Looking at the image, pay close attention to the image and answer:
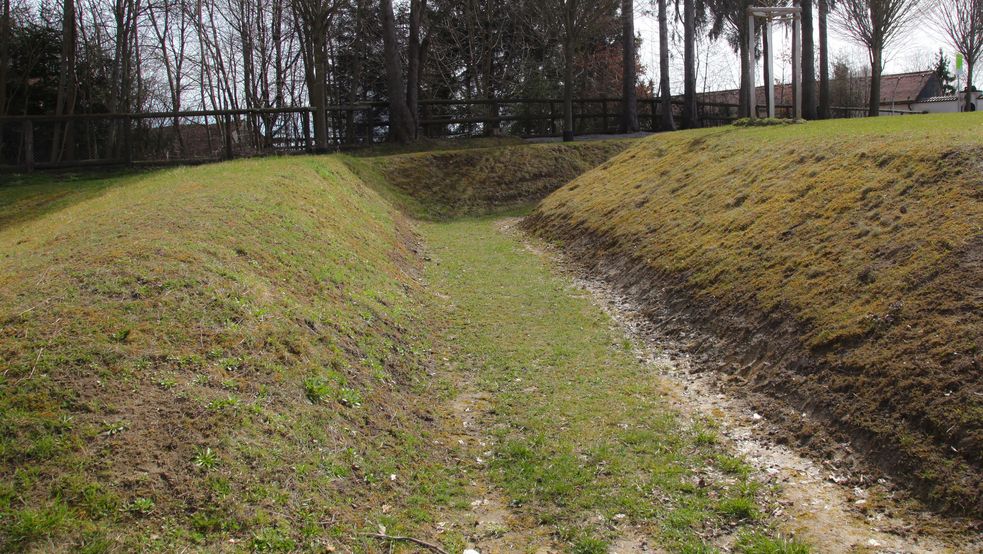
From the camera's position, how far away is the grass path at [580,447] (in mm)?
5016

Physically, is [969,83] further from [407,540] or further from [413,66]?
[407,540]

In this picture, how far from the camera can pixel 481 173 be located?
78.0ft

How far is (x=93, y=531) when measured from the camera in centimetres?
397

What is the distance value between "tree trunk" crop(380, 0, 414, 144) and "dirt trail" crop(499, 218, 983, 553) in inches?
779

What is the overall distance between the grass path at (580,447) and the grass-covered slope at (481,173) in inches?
457

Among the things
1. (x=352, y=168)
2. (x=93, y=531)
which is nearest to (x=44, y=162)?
(x=352, y=168)

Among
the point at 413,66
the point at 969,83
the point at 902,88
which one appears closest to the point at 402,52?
the point at 413,66

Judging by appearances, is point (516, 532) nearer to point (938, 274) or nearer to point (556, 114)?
point (938, 274)

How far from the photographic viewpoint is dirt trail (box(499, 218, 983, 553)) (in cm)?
461

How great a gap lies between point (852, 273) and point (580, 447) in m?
3.61

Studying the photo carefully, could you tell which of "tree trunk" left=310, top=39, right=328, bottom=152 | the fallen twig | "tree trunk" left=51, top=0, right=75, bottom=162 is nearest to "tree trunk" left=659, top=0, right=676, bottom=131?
"tree trunk" left=310, top=39, right=328, bottom=152

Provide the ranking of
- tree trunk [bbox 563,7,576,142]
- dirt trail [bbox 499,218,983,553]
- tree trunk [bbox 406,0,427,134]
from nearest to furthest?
dirt trail [bbox 499,218,983,553] → tree trunk [bbox 563,7,576,142] → tree trunk [bbox 406,0,427,134]

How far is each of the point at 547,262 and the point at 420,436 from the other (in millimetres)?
8497

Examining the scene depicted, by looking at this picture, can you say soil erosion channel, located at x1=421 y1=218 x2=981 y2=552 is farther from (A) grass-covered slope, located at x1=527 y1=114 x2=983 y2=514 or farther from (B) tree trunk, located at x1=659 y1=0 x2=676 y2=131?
(B) tree trunk, located at x1=659 y1=0 x2=676 y2=131
